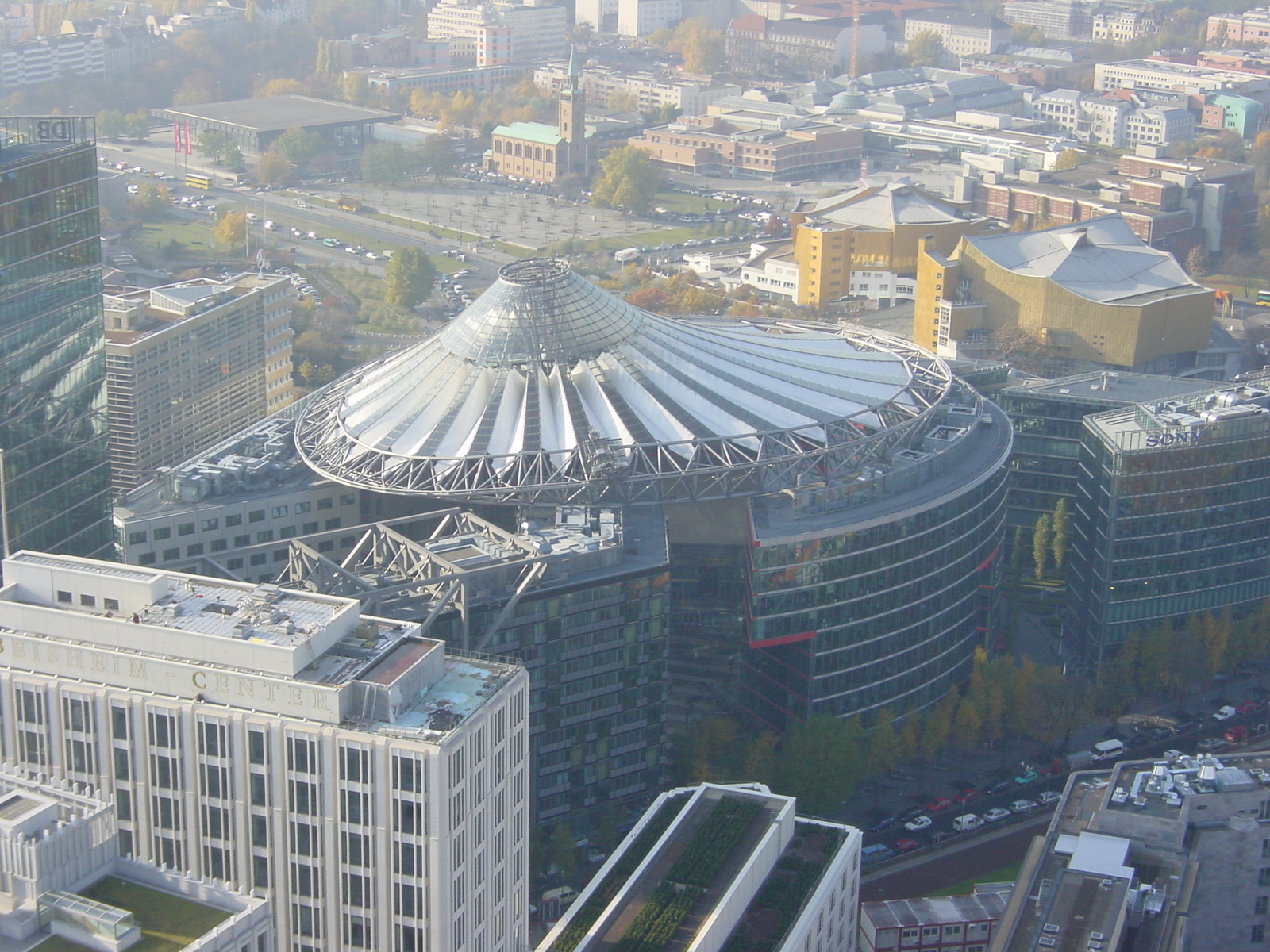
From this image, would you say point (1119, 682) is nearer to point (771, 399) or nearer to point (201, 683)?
point (771, 399)

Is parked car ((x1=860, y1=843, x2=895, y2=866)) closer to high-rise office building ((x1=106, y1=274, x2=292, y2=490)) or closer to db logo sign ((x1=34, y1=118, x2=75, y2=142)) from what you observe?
db logo sign ((x1=34, y1=118, x2=75, y2=142))

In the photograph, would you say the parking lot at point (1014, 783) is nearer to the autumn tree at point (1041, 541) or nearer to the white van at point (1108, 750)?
the white van at point (1108, 750)

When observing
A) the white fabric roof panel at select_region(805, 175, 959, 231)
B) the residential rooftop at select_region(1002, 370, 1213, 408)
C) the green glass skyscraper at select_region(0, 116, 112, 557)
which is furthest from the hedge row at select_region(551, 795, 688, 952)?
the white fabric roof panel at select_region(805, 175, 959, 231)

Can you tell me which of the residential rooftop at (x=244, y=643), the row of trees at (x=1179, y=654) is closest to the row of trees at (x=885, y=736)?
Answer: the row of trees at (x=1179, y=654)

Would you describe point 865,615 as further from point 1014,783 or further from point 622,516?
point 622,516

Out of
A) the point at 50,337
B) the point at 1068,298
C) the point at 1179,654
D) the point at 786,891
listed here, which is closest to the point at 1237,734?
the point at 1179,654
